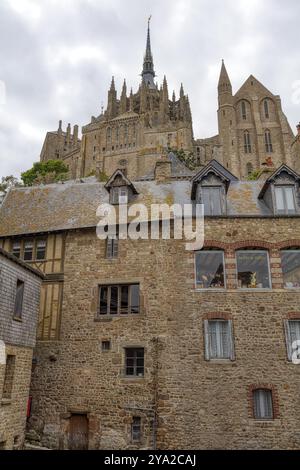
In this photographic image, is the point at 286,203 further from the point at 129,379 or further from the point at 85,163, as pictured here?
the point at 85,163

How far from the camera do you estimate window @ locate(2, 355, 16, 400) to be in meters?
11.9

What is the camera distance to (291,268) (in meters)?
14.4

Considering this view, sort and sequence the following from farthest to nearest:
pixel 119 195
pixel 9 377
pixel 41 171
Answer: pixel 41 171, pixel 119 195, pixel 9 377

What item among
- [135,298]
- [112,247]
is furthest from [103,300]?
[112,247]

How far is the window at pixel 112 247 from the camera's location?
604 inches

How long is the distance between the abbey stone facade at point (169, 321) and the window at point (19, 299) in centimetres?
227

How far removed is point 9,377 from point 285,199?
11.2 metres

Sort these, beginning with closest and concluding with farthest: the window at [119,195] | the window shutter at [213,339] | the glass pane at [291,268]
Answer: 1. the window shutter at [213,339]
2. the glass pane at [291,268]
3. the window at [119,195]

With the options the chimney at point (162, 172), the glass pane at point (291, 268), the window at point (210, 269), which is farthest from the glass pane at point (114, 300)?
the glass pane at point (291, 268)

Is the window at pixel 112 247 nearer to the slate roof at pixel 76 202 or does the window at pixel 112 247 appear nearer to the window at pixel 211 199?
the slate roof at pixel 76 202

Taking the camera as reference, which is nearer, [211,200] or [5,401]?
[5,401]

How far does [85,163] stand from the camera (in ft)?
230

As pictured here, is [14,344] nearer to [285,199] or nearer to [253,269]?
[253,269]

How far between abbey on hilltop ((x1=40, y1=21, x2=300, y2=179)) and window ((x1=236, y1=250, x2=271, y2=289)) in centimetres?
3124
